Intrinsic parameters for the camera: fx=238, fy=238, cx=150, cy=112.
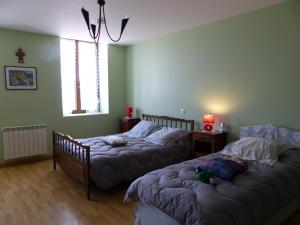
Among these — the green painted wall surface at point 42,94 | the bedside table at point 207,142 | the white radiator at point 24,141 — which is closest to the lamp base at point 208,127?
the bedside table at point 207,142

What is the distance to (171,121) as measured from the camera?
15.7 feet

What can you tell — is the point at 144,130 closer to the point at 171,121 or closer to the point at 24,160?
the point at 171,121

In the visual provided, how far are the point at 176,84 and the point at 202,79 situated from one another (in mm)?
620

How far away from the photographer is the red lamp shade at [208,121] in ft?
12.8

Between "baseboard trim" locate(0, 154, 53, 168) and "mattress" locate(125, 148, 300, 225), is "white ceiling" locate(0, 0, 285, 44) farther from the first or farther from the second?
"baseboard trim" locate(0, 154, 53, 168)

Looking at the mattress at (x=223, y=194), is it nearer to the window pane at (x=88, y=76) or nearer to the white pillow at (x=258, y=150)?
the white pillow at (x=258, y=150)

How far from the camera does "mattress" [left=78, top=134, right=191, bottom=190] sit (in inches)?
125

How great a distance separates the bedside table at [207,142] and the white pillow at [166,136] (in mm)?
267

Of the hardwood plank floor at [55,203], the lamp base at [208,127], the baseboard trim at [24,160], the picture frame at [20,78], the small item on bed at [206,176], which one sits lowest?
the hardwood plank floor at [55,203]

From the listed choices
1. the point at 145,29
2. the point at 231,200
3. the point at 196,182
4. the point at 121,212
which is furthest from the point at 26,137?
the point at 231,200

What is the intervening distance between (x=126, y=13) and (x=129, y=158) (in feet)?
6.93

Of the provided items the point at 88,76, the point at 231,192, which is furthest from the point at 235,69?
the point at 88,76

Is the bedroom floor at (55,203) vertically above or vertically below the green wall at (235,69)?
below

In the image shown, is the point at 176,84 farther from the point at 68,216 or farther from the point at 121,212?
the point at 68,216
